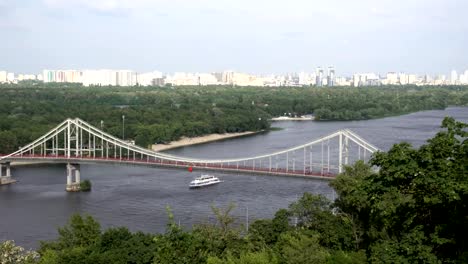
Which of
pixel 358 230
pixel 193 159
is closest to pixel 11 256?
pixel 358 230

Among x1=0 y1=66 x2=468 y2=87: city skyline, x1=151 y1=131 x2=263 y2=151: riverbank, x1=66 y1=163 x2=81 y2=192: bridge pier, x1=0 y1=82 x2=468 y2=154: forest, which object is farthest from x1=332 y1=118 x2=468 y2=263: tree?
x1=0 y1=66 x2=468 y2=87: city skyline

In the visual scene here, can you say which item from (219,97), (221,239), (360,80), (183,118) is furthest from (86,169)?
(360,80)

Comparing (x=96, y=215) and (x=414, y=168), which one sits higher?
(x=414, y=168)

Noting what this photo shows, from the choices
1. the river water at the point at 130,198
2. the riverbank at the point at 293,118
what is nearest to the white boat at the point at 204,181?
the river water at the point at 130,198

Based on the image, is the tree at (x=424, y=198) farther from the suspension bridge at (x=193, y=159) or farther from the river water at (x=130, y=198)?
the suspension bridge at (x=193, y=159)

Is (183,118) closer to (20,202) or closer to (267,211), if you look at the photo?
(20,202)
